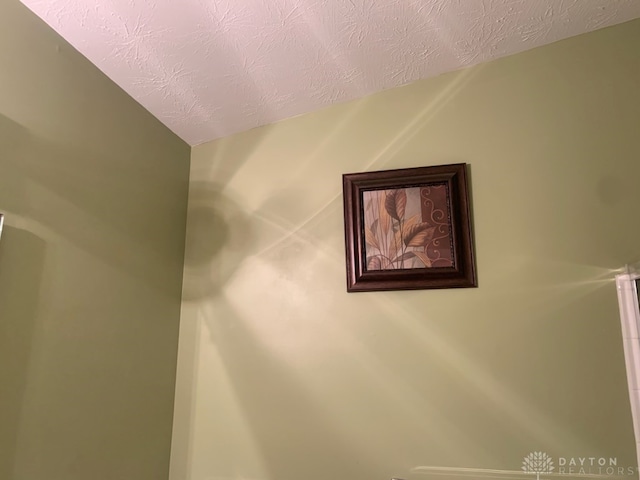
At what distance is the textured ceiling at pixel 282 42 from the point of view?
127 centimetres

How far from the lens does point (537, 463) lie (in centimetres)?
141

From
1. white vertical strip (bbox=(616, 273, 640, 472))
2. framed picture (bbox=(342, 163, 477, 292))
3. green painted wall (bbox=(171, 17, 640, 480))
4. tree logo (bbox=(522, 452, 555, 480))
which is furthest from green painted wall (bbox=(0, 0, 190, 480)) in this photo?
white vertical strip (bbox=(616, 273, 640, 472))

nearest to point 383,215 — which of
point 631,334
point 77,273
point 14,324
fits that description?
point 631,334

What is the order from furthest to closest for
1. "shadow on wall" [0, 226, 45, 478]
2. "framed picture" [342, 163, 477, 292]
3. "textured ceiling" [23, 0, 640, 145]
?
"framed picture" [342, 163, 477, 292], "textured ceiling" [23, 0, 640, 145], "shadow on wall" [0, 226, 45, 478]

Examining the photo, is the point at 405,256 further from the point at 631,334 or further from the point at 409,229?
the point at 631,334

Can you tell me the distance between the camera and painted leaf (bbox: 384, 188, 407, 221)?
1656 millimetres

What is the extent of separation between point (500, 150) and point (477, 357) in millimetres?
698

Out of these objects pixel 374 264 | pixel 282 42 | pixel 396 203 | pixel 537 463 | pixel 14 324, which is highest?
pixel 282 42

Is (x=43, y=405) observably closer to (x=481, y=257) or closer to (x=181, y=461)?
(x=181, y=461)

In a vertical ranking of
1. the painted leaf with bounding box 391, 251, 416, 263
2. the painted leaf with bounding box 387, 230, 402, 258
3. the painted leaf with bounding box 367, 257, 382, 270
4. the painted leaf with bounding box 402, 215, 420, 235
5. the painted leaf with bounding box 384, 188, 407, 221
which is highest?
the painted leaf with bounding box 384, 188, 407, 221

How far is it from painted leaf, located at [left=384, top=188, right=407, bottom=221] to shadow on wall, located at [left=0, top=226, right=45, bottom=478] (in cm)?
106

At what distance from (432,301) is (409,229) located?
0.25 m

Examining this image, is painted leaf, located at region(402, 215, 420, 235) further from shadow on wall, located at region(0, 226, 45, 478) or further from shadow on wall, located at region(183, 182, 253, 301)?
shadow on wall, located at region(0, 226, 45, 478)

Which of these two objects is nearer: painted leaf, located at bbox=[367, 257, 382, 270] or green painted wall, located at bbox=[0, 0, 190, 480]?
green painted wall, located at bbox=[0, 0, 190, 480]
